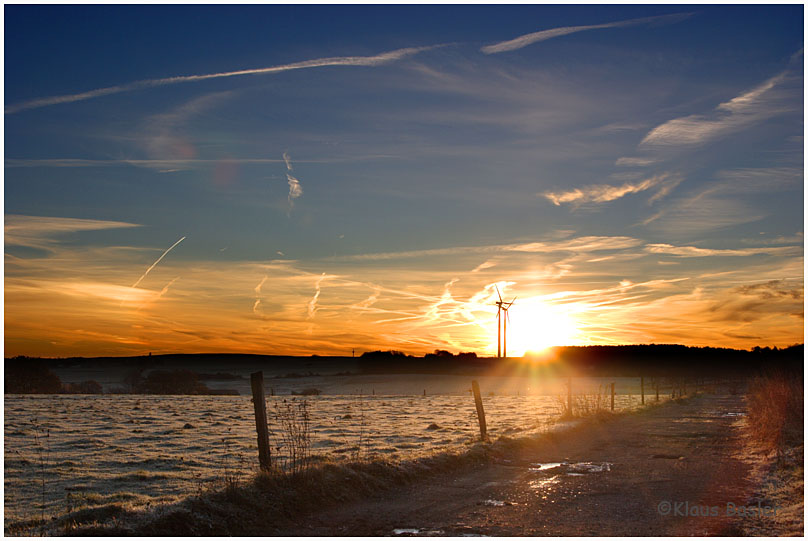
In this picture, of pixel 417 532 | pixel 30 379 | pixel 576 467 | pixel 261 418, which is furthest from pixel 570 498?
pixel 30 379

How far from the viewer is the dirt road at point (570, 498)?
37.5ft

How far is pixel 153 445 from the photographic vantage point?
27.9 metres

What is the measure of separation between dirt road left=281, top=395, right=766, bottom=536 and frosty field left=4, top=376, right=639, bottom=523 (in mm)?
2896

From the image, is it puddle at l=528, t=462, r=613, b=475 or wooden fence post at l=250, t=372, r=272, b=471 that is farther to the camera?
puddle at l=528, t=462, r=613, b=475

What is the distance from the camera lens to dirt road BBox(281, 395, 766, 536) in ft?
37.5

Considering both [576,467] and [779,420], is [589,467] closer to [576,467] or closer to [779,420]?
[576,467]

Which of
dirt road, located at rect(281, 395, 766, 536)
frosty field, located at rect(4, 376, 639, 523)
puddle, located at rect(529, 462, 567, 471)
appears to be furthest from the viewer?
puddle, located at rect(529, 462, 567, 471)

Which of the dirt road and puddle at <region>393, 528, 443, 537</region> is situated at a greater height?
puddle at <region>393, 528, 443, 537</region>

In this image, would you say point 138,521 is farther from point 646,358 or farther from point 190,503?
point 646,358

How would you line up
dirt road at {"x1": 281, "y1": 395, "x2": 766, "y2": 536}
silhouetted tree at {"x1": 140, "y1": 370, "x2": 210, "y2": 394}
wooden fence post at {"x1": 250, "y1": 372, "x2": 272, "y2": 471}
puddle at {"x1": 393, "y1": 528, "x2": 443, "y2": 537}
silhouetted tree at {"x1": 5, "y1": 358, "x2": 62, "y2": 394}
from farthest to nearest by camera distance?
silhouetted tree at {"x1": 140, "y1": 370, "x2": 210, "y2": 394} < silhouetted tree at {"x1": 5, "y1": 358, "x2": 62, "y2": 394} < wooden fence post at {"x1": 250, "y1": 372, "x2": 272, "y2": 471} < dirt road at {"x1": 281, "y1": 395, "x2": 766, "y2": 536} < puddle at {"x1": 393, "y1": 528, "x2": 443, "y2": 537}

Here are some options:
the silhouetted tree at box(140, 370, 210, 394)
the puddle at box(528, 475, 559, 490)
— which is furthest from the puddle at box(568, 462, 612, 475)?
the silhouetted tree at box(140, 370, 210, 394)

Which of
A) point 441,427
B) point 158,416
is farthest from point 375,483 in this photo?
point 158,416

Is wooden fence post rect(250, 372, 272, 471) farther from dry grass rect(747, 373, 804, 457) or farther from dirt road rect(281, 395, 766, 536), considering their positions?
dry grass rect(747, 373, 804, 457)

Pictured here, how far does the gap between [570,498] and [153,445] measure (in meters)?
19.5
